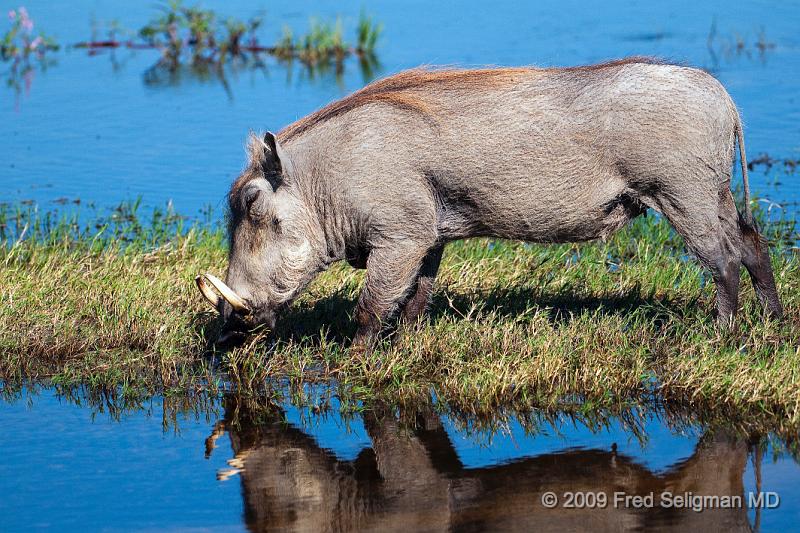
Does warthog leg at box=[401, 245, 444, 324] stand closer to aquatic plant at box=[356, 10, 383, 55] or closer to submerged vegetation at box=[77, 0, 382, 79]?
submerged vegetation at box=[77, 0, 382, 79]

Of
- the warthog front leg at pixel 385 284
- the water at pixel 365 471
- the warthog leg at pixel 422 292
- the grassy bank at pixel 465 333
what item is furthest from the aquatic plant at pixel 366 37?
the water at pixel 365 471

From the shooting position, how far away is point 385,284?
19.7 feet

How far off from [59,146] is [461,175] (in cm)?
581

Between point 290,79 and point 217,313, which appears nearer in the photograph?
point 217,313

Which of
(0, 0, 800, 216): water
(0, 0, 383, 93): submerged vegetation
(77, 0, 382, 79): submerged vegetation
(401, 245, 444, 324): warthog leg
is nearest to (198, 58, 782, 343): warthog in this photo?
(401, 245, 444, 324): warthog leg

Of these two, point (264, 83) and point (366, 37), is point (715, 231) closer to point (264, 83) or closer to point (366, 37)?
point (264, 83)

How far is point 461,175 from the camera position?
5871mm

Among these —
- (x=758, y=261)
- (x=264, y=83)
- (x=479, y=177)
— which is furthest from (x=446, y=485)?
(x=264, y=83)

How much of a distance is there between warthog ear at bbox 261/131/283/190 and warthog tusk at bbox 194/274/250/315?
1.69 feet

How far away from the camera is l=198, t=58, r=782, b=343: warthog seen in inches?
226

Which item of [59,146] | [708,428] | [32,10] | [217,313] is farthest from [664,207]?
[32,10]

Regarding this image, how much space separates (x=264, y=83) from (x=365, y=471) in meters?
8.32

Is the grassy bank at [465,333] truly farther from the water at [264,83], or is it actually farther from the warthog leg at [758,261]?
the water at [264,83]

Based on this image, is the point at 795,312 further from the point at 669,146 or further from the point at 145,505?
the point at 145,505
